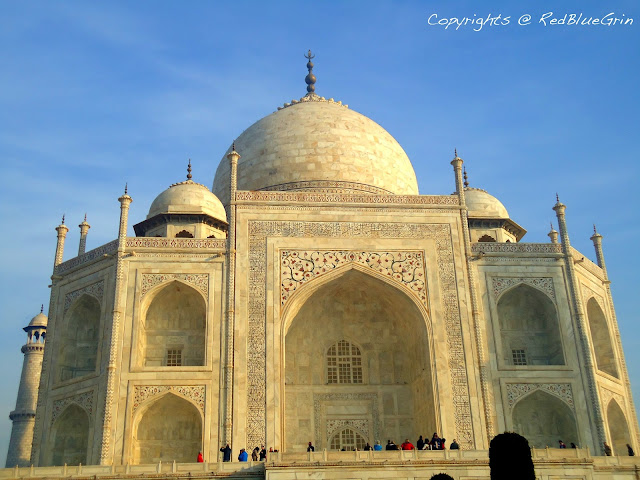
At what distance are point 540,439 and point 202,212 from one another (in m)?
10.2

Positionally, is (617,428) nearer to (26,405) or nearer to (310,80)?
(310,80)

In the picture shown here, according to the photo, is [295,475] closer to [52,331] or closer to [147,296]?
[147,296]

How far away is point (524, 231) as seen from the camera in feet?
72.5

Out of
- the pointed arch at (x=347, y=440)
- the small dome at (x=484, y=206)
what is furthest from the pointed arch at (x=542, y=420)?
the small dome at (x=484, y=206)

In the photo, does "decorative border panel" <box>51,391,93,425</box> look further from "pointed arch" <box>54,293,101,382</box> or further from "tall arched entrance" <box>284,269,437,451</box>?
"tall arched entrance" <box>284,269,437,451</box>

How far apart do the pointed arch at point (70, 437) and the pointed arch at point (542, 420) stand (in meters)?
9.85

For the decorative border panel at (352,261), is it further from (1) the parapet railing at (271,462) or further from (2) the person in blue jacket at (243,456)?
(1) the parapet railing at (271,462)

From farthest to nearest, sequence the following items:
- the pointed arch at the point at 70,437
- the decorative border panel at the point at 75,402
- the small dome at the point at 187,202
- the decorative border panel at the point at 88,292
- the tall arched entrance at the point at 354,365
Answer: the small dome at the point at 187,202
the tall arched entrance at the point at 354,365
the decorative border panel at the point at 88,292
the pointed arch at the point at 70,437
the decorative border panel at the point at 75,402

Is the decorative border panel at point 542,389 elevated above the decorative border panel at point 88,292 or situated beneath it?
situated beneath

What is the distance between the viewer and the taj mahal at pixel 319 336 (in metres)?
16.6

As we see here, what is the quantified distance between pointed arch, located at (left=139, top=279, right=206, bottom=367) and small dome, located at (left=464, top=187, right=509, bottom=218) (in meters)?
8.29

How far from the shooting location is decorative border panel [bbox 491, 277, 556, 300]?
18.2 metres

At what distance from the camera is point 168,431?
1688 cm

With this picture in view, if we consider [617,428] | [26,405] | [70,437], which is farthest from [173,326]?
[26,405]
